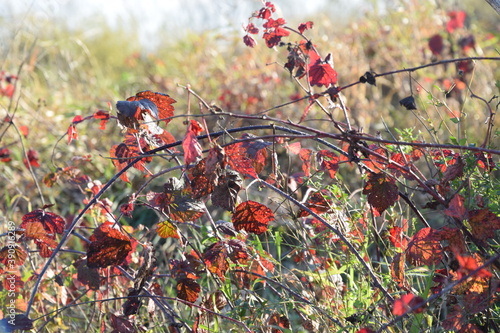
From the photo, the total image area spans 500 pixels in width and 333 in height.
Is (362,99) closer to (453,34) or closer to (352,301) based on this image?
(453,34)

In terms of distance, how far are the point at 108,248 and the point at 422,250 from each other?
2.51 feet

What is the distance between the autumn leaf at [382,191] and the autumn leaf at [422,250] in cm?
10

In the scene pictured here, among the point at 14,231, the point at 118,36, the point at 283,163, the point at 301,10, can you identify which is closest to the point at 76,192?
the point at 283,163

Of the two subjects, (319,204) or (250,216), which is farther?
(319,204)

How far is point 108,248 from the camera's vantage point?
4.56 ft

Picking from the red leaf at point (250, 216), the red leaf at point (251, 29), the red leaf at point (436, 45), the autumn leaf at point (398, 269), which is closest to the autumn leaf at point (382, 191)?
the autumn leaf at point (398, 269)

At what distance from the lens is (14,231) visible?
1.66 metres

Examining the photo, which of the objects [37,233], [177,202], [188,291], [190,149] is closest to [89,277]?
[37,233]

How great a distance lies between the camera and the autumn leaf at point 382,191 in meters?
1.37

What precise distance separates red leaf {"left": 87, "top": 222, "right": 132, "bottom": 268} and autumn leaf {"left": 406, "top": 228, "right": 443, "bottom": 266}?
690mm

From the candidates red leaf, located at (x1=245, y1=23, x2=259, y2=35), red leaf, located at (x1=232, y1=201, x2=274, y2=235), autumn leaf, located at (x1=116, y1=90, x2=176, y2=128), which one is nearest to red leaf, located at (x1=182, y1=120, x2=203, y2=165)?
autumn leaf, located at (x1=116, y1=90, x2=176, y2=128)

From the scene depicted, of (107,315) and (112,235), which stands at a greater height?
(112,235)

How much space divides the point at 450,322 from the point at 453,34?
3742 millimetres

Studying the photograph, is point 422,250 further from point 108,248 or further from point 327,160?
point 108,248
